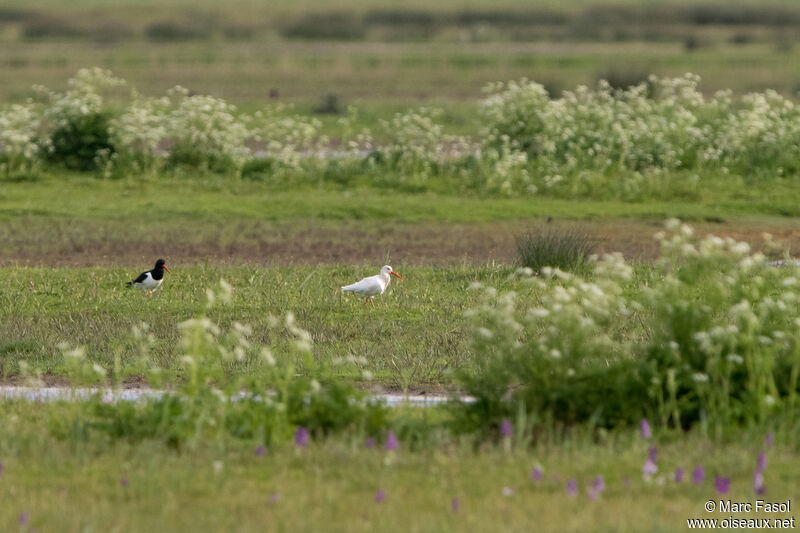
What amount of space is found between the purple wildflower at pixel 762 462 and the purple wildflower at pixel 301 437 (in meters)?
2.48

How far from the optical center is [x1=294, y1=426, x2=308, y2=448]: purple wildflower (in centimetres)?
769

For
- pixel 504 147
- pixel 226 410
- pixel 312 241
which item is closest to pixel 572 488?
pixel 226 410

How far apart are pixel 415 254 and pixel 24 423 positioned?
9.73 m

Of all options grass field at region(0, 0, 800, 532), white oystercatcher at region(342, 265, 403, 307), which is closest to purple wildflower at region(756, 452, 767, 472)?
grass field at region(0, 0, 800, 532)

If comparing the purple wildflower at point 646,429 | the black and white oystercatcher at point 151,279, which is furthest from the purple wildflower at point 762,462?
the black and white oystercatcher at point 151,279

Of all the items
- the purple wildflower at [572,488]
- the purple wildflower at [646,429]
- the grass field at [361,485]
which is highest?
the purple wildflower at [572,488]

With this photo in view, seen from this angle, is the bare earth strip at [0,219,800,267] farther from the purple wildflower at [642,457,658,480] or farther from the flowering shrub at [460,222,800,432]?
the purple wildflower at [642,457,658,480]

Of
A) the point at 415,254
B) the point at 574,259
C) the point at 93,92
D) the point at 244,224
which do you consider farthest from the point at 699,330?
the point at 93,92

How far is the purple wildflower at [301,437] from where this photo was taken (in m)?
7.69

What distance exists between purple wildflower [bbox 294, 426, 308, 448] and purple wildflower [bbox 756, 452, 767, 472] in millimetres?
2484

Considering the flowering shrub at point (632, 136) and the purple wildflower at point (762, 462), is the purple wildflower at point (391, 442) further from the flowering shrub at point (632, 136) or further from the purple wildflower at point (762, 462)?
the flowering shrub at point (632, 136)

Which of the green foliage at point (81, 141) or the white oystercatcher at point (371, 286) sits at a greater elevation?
the white oystercatcher at point (371, 286)

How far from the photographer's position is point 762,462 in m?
6.98

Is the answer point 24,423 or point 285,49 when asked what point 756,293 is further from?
point 285,49
